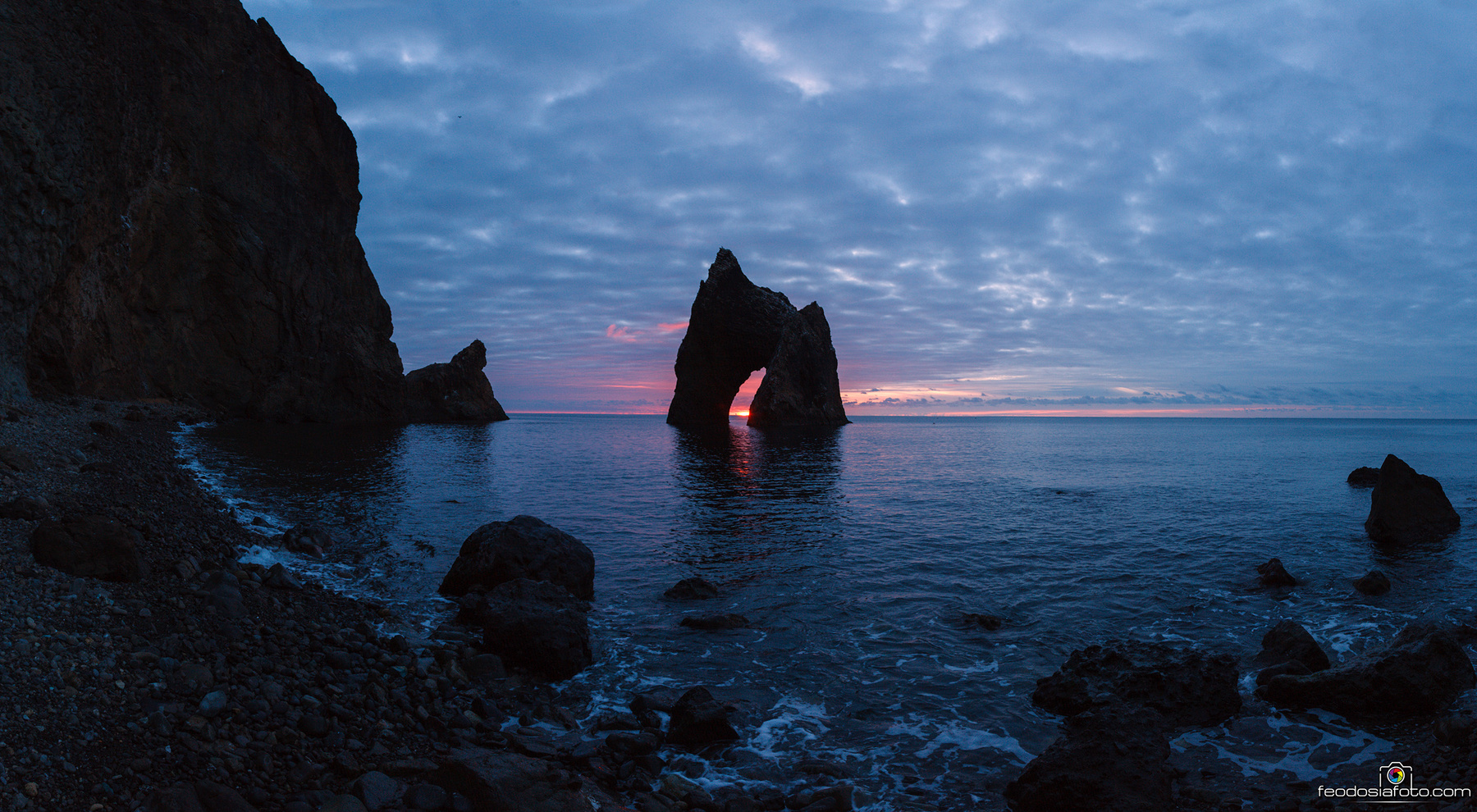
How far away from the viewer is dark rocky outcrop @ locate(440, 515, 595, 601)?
12930 mm

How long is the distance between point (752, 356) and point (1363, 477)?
2939 inches

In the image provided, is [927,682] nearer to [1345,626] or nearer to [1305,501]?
[1345,626]

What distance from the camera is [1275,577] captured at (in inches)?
580

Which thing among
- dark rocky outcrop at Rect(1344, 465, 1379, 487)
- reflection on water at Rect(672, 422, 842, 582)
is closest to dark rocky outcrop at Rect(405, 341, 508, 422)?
reflection on water at Rect(672, 422, 842, 582)

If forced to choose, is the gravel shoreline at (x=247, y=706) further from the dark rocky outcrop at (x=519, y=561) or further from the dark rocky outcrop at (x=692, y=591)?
the dark rocky outcrop at (x=692, y=591)

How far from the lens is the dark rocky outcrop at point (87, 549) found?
745 cm

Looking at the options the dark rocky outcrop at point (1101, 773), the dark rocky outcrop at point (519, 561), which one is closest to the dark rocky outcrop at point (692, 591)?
the dark rocky outcrop at point (519, 561)

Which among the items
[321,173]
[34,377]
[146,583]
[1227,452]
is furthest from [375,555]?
[1227,452]

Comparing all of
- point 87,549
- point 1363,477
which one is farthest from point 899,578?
point 1363,477

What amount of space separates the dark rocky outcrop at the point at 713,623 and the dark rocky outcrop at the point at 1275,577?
12255mm

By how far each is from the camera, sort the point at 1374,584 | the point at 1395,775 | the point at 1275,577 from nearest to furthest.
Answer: the point at 1395,775
the point at 1374,584
the point at 1275,577

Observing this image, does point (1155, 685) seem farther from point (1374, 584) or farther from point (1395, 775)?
point (1374, 584)

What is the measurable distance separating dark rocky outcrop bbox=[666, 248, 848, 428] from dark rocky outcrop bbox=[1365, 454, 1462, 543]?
74.6 metres

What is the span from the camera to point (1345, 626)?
12.1 metres
